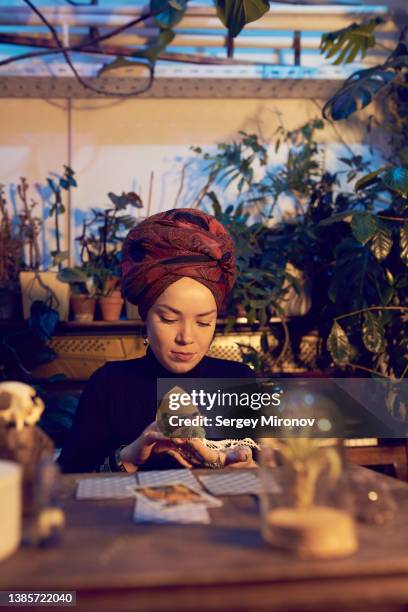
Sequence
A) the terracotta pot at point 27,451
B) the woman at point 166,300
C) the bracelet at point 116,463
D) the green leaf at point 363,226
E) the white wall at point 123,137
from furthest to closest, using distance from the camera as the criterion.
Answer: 1. the white wall at point 123,137
2. the green leaf at point 363,226
3. the woman at point 166,300
4. the bracelet at point 116,463
5. the terracotta pot at point 27,451

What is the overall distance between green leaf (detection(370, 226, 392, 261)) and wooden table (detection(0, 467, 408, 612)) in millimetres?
2017

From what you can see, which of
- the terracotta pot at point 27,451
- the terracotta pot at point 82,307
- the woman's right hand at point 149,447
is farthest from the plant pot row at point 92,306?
the terracotta pot at point 27,451

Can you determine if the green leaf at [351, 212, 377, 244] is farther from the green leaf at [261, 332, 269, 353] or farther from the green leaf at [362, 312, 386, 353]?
the green leaf at [261, 332, 269, 353]

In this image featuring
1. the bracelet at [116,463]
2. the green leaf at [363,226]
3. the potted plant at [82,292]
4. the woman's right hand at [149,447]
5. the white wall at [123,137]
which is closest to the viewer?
the woman's right hand at [149,447]

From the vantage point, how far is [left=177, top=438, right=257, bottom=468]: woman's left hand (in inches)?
56.9

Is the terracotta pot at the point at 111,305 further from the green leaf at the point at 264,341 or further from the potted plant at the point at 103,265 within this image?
the green leaf at the point at 264,341

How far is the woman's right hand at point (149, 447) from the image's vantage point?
1406 millimetres

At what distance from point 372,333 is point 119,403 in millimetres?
1430

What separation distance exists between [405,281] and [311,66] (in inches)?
56.2

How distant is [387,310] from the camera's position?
3.08 metres

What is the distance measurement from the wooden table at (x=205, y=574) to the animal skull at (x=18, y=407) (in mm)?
187

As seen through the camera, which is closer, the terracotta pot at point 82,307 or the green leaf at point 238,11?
the green leaf at point 238,11

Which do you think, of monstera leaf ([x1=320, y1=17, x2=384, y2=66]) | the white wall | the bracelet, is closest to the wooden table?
the bracelet

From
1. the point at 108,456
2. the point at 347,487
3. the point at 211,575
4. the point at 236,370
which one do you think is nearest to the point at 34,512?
the point at 211,575
